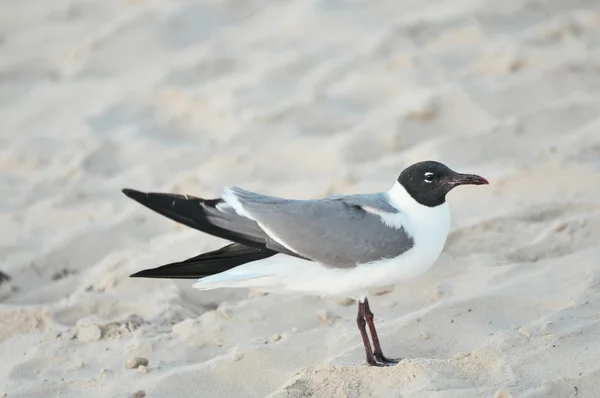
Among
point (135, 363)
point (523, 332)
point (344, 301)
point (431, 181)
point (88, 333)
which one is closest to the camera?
point (523, 332)

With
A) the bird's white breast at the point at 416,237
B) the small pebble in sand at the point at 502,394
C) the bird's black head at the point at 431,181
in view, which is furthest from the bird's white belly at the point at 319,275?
the small pebble in sand at the point at 502,394

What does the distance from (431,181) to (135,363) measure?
1213 mm

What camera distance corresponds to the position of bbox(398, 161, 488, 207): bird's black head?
11.2ft

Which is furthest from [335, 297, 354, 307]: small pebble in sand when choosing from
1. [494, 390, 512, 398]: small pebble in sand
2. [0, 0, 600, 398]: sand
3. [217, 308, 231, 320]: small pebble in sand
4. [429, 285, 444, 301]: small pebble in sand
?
[494, 390, 512, 398]: small pebble in sand

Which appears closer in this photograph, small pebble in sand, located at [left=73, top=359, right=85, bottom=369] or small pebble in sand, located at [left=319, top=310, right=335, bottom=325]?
small pebble in sand, located at [left=73, top=359, right=85, bottom=369]

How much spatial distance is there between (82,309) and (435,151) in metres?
1.92

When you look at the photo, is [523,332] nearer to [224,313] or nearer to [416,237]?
[416,237]

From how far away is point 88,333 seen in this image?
3533 mm

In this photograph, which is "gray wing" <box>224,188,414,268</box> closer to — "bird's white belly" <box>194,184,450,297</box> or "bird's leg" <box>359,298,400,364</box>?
"bird's white belly" <box>194,184,450,297</box>

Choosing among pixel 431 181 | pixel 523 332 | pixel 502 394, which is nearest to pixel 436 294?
pixel 431 181

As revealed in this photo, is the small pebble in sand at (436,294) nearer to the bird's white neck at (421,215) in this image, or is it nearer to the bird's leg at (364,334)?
the bird's white neck at (421,215)

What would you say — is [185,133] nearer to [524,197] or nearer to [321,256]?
[524,197]

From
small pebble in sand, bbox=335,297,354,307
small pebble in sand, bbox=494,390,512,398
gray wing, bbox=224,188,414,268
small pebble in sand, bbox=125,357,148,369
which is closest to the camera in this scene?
small pebble in sand, bbox=494,390,512,398

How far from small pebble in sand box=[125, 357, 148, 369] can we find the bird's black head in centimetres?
110
